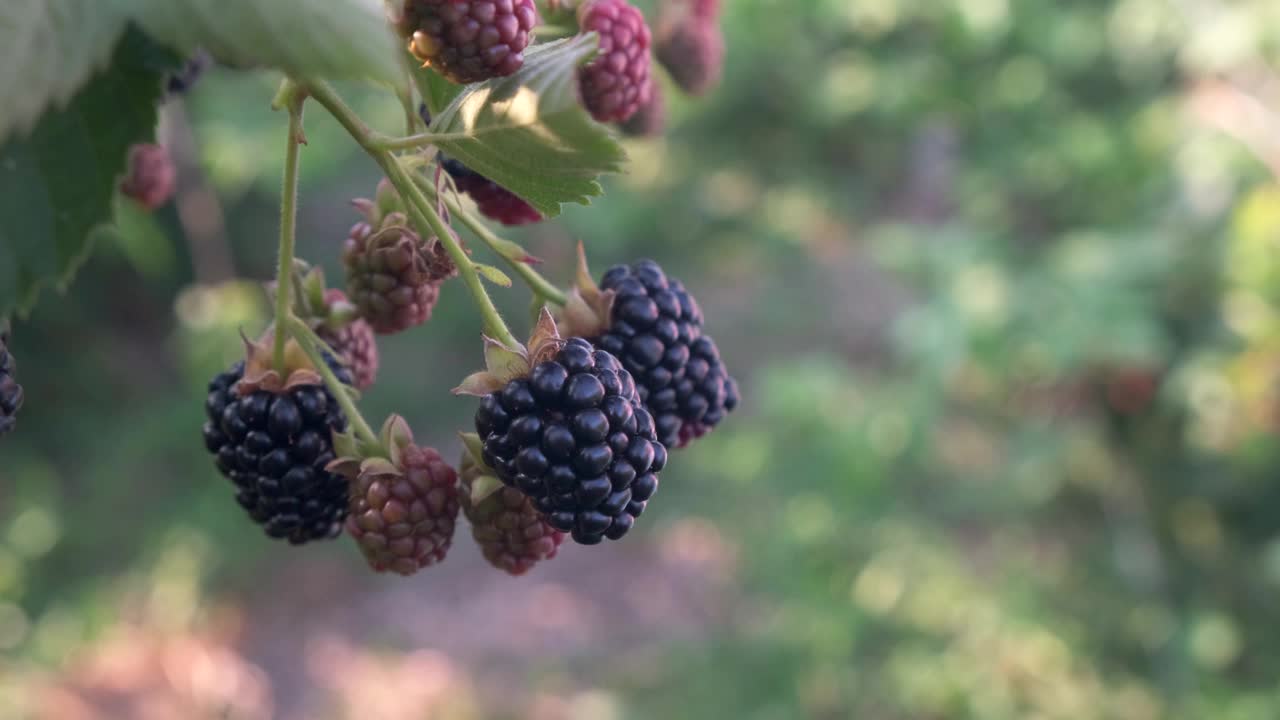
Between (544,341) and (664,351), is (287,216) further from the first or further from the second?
(664,351)

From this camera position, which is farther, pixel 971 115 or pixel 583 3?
pixel 971 115

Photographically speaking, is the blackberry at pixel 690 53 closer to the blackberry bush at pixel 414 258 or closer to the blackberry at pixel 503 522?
the blackberry bush at pixel 414 258

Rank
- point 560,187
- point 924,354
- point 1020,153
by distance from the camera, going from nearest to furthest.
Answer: point 560,187 < point 924,354 < point 1020,153

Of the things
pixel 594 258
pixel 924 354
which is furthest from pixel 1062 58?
pixel 594 258

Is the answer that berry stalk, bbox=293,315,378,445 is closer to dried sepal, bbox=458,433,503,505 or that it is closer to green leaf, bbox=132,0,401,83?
dried sepal, bbox=458,433,503,505

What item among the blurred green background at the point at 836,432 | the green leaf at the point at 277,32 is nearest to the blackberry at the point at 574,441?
the green leaf at the point at 277,32

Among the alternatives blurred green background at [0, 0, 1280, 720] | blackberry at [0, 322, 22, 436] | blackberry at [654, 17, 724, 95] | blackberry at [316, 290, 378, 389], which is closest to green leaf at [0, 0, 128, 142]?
blackberry at [0, 322, 22, 436]

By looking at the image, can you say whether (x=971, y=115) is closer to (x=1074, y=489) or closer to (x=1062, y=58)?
(x=1062, y=58)
